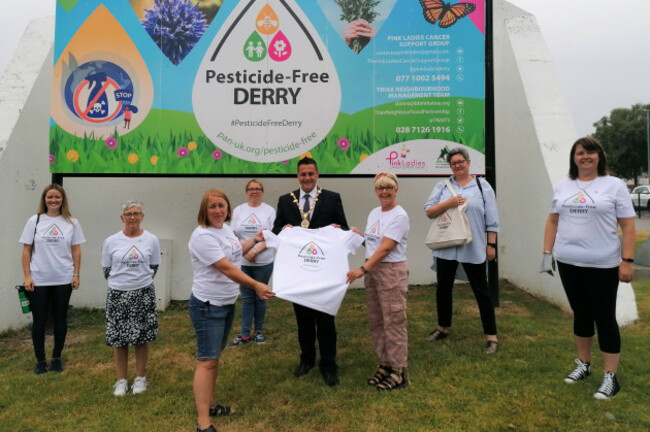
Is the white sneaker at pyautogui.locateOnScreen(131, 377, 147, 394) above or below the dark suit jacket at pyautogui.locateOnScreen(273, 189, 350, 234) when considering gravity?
below

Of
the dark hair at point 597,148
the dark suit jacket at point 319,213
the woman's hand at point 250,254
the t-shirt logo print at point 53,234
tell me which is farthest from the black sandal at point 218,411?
the dark hair at point 597,148

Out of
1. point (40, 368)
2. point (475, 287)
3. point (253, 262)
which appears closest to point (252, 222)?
point (253, 262)

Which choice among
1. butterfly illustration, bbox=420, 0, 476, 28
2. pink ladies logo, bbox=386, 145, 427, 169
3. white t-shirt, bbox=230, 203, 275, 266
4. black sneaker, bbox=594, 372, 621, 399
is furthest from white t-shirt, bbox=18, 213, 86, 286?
butterfly illustration, bbox=420, 0, 476, 28

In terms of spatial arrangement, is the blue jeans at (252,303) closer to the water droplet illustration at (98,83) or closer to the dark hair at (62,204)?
the dark hair at (62,204)

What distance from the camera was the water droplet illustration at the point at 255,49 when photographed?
551 cm

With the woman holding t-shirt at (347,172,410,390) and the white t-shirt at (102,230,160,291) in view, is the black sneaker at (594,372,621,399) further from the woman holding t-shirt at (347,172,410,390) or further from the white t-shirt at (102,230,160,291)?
the white t-shirt at (102,230,160,291)

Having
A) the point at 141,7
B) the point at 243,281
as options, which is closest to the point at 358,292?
the point at 243,281

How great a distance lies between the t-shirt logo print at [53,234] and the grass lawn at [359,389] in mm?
1260

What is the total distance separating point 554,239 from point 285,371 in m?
2.48

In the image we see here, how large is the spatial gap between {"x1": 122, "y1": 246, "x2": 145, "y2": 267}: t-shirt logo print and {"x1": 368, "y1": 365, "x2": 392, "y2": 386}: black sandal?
209 centimetres

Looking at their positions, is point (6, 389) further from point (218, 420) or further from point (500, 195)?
point (500, 195)

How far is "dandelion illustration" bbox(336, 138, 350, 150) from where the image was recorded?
5461mm

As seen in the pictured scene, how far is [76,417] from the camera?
3.04m

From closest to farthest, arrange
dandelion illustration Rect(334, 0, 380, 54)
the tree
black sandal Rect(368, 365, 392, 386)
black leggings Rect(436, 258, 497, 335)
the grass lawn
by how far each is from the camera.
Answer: the grass lawn, black sandal Rect(368, 365, 392, 386), black leggings Rect(436, 258, 497, 335), dandelion illustration Rect(334, 0, 380, 54), the tree
